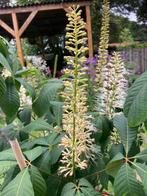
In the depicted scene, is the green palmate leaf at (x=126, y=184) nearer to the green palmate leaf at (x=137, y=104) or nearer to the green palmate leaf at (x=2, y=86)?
the green palmate leaf at (x=137, y=104)

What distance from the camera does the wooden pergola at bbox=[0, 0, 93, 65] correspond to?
12547 mm

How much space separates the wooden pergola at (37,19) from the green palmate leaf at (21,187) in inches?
243

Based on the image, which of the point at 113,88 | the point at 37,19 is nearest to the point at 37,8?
the point at 37,19

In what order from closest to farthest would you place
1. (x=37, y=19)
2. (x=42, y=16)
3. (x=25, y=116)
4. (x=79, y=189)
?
(x=79, y=189), (x=25, y=116), (x=42, y=16), (x=37, y=19)

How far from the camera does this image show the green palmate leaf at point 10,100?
130 cm

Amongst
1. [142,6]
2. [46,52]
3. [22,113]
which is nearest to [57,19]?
[46,52]

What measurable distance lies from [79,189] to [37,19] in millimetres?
15757

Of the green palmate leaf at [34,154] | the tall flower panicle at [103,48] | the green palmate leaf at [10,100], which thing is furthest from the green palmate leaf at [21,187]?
the tall flower panicle at [103,48]

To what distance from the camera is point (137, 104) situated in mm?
1118

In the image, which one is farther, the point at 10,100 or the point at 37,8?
the point at 37,8

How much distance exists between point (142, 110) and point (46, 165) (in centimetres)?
38

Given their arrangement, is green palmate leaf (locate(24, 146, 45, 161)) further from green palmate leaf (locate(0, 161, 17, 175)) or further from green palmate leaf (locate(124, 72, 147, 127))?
green palmate leaf (locate(124, 72, 147, 127))

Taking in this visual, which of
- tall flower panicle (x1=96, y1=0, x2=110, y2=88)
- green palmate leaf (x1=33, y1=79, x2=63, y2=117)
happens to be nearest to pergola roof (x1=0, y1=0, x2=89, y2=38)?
tall flower panicle (x1=96, y1=0, x2=110, y2=88)

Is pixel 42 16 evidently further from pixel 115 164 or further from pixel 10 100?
pixel 115 164
